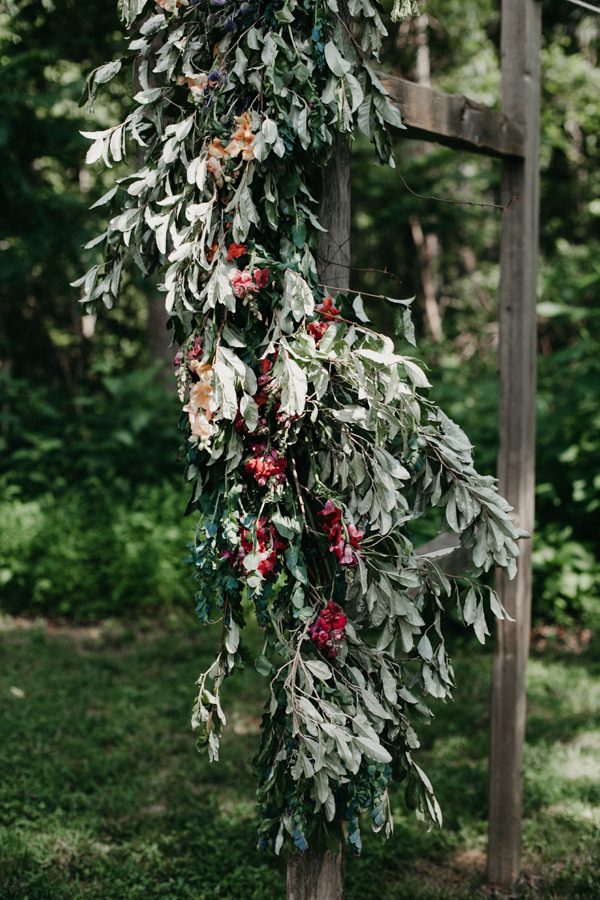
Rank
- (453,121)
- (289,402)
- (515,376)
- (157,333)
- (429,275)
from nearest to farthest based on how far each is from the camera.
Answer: (289,402) → (453,121) → (515,376) → (157,333) → (429,275)

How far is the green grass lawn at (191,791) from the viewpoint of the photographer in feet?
9.37

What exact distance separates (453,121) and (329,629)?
1614 millimetres

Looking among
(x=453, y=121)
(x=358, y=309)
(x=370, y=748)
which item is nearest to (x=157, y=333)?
(x=453, y=121)

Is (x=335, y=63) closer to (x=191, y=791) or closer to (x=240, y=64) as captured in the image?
(x=240, y=64)

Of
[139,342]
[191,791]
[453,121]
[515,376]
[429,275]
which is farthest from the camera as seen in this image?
[429,275]

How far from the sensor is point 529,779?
11.8 ft

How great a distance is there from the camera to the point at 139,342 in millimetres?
10258

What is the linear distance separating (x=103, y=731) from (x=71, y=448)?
306cm

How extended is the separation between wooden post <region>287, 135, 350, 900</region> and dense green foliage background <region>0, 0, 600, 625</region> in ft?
5.29

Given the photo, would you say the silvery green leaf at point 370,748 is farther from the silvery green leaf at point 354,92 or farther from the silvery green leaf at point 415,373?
the silvery green leaf at point 354,92

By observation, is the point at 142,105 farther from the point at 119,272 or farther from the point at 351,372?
the point at 351,372

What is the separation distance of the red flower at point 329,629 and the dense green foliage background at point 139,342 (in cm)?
235

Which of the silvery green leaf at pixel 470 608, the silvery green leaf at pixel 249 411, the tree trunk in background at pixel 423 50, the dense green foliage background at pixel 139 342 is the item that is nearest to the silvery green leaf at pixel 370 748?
the silvery green leaf at pixel 470 608

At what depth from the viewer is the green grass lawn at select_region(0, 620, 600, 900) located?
2855mm
